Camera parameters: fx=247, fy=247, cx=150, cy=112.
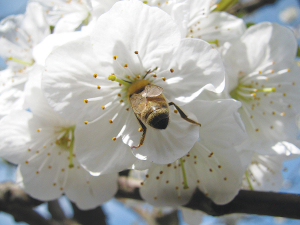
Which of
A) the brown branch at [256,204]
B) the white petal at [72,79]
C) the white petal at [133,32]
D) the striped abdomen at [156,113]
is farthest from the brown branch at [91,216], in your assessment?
the white petal at [133,32]

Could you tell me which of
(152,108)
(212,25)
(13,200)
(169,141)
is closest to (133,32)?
(152,108)

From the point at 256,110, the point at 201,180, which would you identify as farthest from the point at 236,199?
the point at 256,110

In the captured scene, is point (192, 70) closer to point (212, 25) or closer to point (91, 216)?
point (212, 25)

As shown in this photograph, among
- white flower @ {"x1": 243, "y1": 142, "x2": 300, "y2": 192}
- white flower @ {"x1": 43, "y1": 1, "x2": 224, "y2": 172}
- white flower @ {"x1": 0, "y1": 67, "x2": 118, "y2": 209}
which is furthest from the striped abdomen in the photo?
white flower @ {"x1": 243, "y1": 142, "x2": 300, "y2": 192}

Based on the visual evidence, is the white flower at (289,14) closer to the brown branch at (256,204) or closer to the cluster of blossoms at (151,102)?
the cluster of blossoms at (151,102)

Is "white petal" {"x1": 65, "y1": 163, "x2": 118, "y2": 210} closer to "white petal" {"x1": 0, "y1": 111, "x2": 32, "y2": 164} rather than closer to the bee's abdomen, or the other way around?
"white petal" {"x1": 0, "y1": 111, "x2": 32, "y2": 164}

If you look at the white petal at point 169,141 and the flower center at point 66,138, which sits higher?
the white petal at point 169,141

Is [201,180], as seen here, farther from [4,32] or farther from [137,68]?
[4,32]

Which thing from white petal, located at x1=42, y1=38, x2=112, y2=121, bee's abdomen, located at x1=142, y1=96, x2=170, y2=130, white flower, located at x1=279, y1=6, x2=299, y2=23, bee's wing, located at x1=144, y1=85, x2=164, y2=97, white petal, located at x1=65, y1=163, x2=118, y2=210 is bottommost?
white flower, located at x1=279, y1=6, x2=299, y2=23
